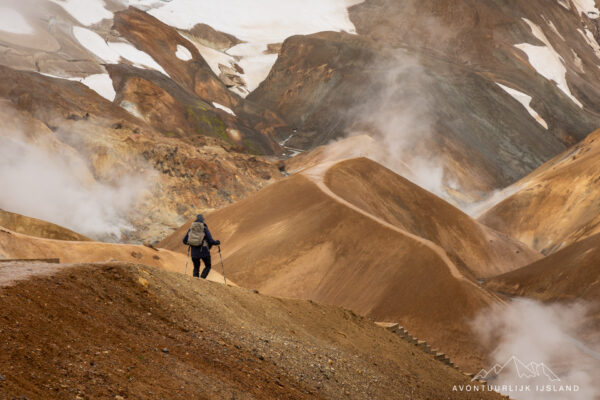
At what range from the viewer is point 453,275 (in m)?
32.3

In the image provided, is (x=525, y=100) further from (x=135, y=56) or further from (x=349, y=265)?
(x=349, y=265)

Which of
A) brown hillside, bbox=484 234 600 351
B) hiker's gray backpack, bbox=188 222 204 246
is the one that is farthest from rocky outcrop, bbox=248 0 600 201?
hiker's gray backpack, bbox=188 222 204 246

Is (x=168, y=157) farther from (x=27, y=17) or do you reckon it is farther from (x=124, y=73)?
(x=27, y=17)

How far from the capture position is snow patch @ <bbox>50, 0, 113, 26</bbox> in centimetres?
9015

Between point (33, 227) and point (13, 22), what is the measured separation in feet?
160

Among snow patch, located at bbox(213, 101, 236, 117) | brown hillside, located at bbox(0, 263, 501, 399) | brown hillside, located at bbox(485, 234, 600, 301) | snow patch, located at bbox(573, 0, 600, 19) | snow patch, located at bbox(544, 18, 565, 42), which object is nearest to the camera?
brown hillside, located at bbox(0, 263, 501, 399)

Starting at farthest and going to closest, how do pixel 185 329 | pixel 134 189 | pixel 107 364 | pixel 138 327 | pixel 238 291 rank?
pixel 134 189, pixel 238 291, pixel 185 329, pixel 138 327, pixel 107 364

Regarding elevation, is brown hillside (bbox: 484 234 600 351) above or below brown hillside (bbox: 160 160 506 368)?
above

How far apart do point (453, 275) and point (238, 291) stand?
62.7 ft

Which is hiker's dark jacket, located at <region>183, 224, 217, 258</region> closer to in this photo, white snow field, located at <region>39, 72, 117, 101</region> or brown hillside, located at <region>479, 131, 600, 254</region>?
brown hillside, located at <region>479, 131, 600, 254</region>

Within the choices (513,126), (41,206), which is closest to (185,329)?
(41,206)

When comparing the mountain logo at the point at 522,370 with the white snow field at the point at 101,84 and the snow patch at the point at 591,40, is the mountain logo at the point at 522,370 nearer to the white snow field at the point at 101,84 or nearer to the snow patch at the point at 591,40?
the white snow field at the point at 101,84

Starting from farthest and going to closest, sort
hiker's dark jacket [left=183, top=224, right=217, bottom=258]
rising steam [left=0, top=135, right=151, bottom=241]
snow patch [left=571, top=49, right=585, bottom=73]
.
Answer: snow patch [left=571, top=49, right=585, bottom=73] → rising steam [left=0, top=135, right=151, bottom=241] → hiker's dark jacket [left=183, top=224, right=217, bottom=258]

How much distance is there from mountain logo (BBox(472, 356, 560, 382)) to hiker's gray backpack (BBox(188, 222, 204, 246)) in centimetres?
1584
